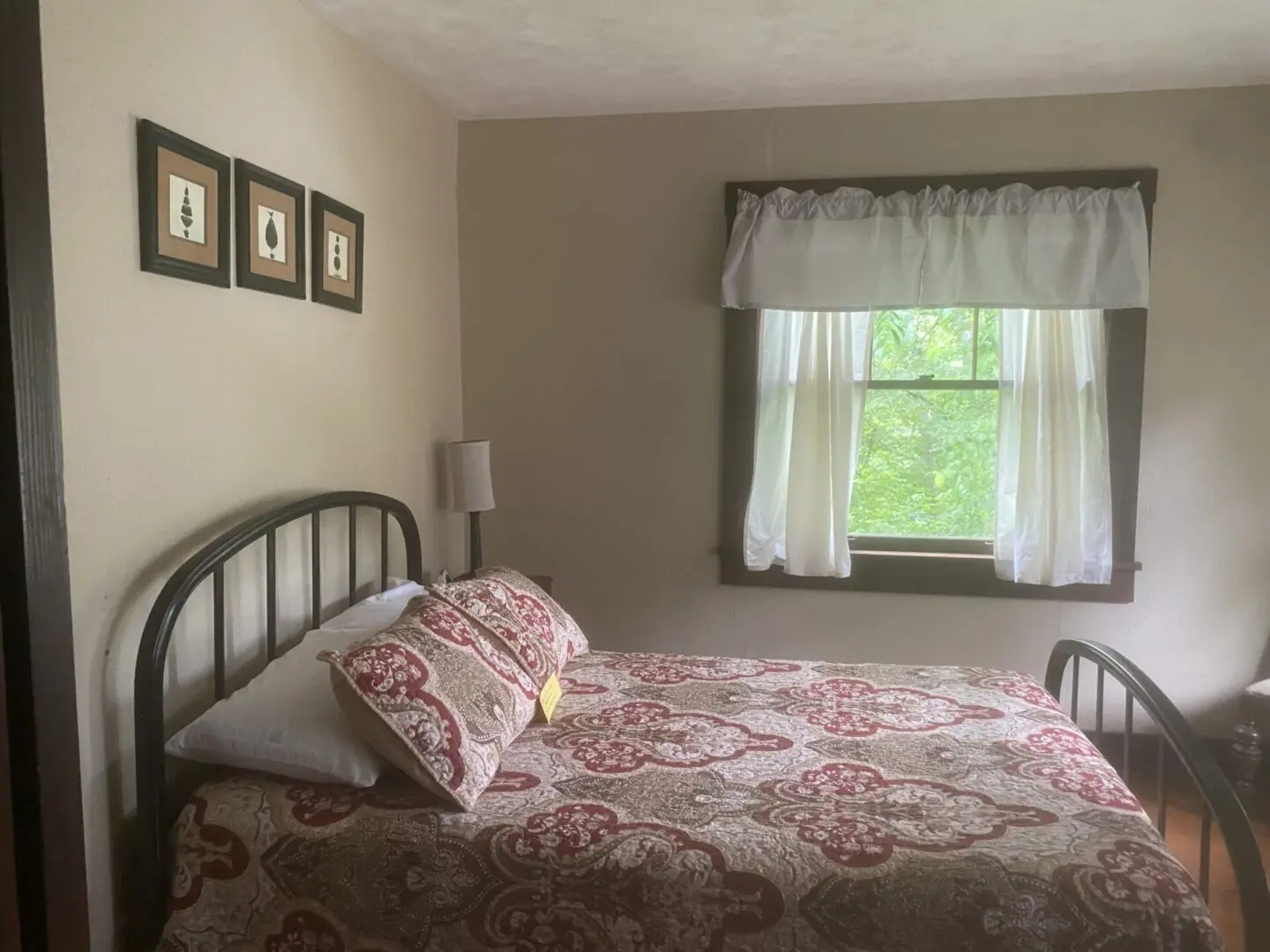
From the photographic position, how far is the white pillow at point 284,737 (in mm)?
1773

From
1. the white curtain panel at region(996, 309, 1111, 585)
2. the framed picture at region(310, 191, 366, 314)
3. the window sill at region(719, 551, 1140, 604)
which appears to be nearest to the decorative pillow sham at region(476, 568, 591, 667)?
the framed picture at region(310, 191, 366, 314)

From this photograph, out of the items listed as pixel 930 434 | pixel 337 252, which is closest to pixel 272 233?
pixel 337 252

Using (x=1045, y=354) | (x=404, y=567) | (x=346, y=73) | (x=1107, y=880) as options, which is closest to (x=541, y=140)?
(x=346, y=73)

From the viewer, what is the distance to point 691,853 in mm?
1620

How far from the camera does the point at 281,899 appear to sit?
168 centimetres

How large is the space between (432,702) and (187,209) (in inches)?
44.3

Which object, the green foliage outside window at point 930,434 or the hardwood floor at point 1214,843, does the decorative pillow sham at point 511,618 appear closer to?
the green foliage outside window at point 930,434

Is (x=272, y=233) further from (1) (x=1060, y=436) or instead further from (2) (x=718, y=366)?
(1) (x=1060, y=436)

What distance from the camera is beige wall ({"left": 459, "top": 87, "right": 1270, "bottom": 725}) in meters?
3.05

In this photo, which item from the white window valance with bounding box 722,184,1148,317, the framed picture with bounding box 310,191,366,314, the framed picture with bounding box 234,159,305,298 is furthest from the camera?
→ the white window valance with bounding box 722,184,1148,317

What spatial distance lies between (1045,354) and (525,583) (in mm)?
1869

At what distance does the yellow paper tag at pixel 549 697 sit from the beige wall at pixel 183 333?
810 millimetres

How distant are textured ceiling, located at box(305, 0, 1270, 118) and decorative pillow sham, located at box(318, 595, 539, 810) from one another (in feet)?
5.24

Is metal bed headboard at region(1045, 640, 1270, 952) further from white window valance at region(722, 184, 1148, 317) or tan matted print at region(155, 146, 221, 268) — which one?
tan matted print at region(155, 146, 221, 268)
